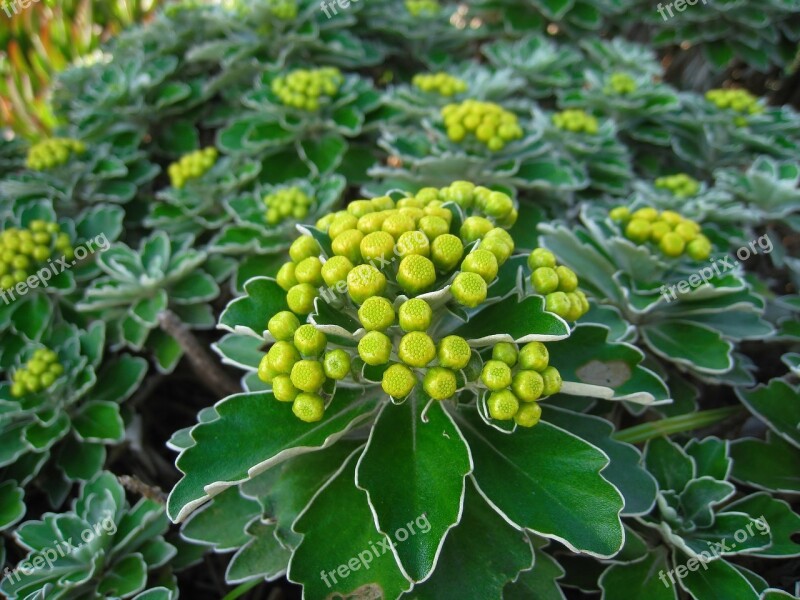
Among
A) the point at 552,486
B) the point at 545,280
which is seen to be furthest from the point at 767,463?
the point at 545,280

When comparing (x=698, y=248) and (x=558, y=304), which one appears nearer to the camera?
(x=558, y=304)

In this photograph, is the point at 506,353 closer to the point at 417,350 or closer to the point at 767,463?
the point at 417,350

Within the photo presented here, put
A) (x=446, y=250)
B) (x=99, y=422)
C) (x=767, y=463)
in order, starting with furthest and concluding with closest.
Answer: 1. (x=99, y=422)
2. (x=767, y=463)
3. (x=446, y=250)

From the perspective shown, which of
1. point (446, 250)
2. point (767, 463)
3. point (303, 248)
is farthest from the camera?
point (767, 463)

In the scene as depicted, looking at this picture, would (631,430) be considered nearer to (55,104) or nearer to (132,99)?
(132,99)

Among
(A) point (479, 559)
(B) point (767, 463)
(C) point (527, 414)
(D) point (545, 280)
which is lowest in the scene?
(B) point (767, 463)

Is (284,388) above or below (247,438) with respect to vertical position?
above

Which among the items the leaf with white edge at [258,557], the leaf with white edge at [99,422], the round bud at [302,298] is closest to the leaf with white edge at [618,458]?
the round bud at [302,298]

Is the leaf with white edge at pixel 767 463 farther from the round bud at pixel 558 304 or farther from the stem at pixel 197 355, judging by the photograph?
the stem at pixel 197 355
